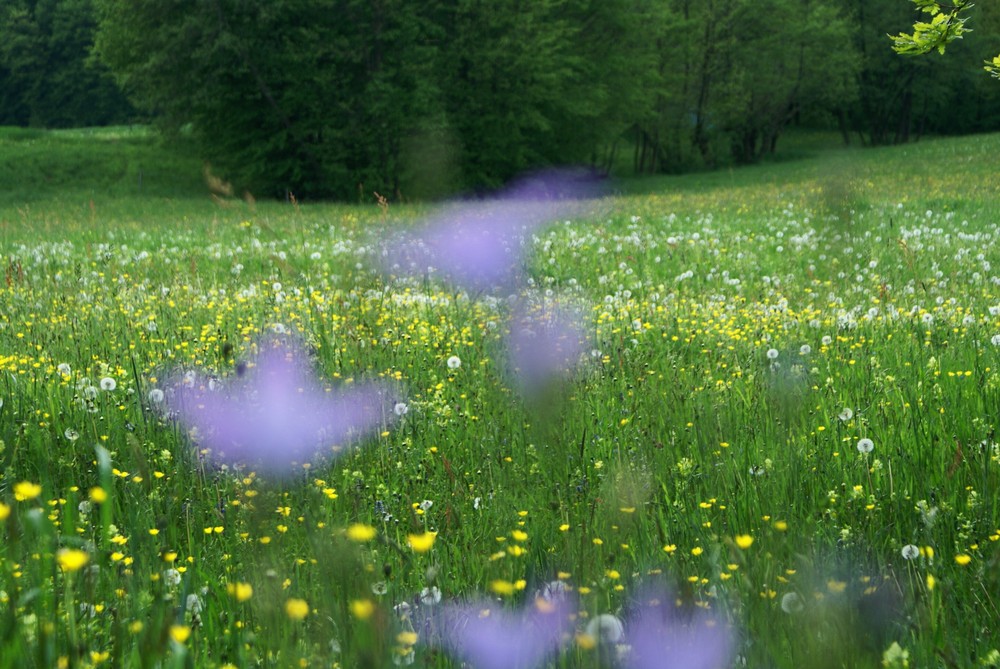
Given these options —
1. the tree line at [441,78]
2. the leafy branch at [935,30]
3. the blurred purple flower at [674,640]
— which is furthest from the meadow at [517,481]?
the tree line at [441,78]

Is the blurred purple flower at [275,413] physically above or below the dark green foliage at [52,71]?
below

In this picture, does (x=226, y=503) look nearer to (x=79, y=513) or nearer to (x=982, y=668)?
(x=79, y=513)

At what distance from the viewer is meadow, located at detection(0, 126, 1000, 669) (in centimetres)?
220

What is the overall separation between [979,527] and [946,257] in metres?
7.46

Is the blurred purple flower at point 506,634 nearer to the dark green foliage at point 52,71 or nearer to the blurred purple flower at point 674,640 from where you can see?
the blurred purple flower at point 674,640

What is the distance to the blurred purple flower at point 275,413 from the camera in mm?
4098

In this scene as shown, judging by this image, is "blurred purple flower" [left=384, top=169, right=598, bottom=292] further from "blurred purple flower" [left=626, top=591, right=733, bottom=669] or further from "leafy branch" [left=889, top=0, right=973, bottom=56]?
"blurred purple flower" [left=626, top=591, right=733, bottom=669]

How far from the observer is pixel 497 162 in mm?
36281

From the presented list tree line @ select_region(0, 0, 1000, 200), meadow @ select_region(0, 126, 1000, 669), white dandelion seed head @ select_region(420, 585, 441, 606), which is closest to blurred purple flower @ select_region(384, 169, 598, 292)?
meadow @ select_region(0, 126, 1000, 669)

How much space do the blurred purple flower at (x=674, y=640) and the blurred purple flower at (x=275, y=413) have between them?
2033mm

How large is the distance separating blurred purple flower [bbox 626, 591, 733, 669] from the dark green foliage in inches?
2443

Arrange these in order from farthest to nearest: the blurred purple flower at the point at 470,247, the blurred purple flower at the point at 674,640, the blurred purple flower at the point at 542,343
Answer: the blurred purple flower at the point at 470,247 < the blurred purple flower at the point at 542,343 < the blurred purple flower at the point at 674,640

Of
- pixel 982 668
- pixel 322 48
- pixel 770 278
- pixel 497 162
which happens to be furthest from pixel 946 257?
pixel 497 162

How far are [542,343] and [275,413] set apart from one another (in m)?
2.13
